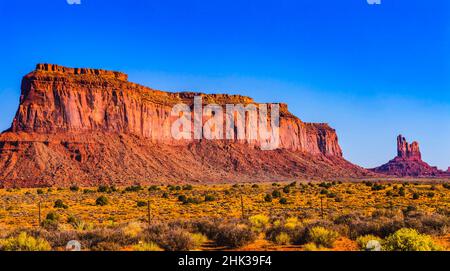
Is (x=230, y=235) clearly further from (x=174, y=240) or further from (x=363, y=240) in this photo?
(x=363, y=240)

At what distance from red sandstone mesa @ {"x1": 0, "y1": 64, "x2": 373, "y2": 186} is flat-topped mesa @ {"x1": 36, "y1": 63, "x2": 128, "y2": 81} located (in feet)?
0.81

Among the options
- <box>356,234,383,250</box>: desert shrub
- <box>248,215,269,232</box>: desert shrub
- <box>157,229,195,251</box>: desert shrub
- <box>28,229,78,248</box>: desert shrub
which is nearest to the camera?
<box>356,234,383,250</box>: desert shrub

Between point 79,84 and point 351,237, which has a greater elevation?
point 79,84

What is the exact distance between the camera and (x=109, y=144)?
9569 cm

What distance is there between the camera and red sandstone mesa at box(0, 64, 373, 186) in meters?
81.9

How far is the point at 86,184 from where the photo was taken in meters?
78.2

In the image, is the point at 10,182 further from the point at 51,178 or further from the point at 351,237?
the point at 351,237

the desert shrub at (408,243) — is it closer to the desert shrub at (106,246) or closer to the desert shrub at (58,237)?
the desert shrub at (106,246)

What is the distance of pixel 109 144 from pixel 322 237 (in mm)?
87708

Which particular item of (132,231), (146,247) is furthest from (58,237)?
(146,247)

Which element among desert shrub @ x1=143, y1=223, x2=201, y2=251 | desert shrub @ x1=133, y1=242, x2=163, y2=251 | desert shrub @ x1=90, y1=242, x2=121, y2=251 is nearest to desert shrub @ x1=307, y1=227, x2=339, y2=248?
desert shrub @ x1=143, y1=223, x2=201, y2=251

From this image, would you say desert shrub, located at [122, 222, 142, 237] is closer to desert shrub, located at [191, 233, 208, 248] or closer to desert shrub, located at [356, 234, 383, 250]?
desert shrub, located at [191, 233, 208, 248]
